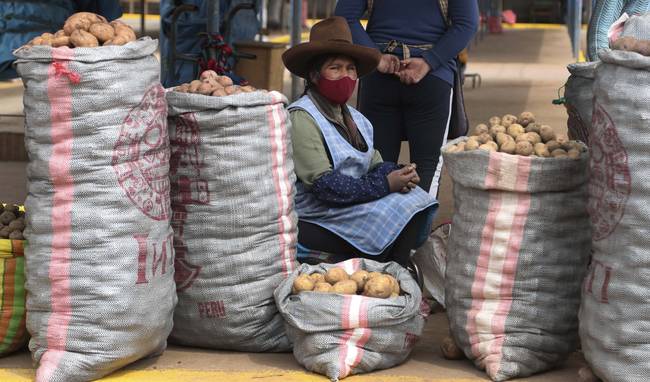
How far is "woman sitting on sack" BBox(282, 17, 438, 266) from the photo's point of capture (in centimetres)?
532

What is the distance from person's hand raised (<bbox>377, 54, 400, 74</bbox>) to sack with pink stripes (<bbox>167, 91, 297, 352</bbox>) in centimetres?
119

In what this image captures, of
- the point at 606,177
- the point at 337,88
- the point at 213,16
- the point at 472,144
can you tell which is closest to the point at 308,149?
the point at 337,88

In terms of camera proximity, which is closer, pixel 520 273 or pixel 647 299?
pixel 647 299

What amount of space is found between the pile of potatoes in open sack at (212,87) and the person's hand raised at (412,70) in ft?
4.25

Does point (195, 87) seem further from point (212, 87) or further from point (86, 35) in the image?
point (86, 35)

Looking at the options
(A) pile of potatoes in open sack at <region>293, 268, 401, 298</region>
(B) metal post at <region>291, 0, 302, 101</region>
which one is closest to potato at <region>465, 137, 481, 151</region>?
(A) pile of potatoes in open sack at <region>293, 268, 401, 298</region>

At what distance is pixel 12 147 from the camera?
1007 cm

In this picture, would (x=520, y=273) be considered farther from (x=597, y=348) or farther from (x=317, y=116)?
(x=317, y=116)

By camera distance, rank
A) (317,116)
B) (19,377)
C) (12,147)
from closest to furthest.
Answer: (19,377), (317,116), (12,147)

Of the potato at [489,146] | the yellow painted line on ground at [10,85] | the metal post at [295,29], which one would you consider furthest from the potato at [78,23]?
the yellow painted line on ground at [10,85]

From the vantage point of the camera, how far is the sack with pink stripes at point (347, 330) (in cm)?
454

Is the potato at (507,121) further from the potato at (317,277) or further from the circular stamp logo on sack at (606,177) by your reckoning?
the potato at (317,277)

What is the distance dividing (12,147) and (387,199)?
5385mm

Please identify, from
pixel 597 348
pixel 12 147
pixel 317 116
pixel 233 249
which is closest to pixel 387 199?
pixel 317 116
